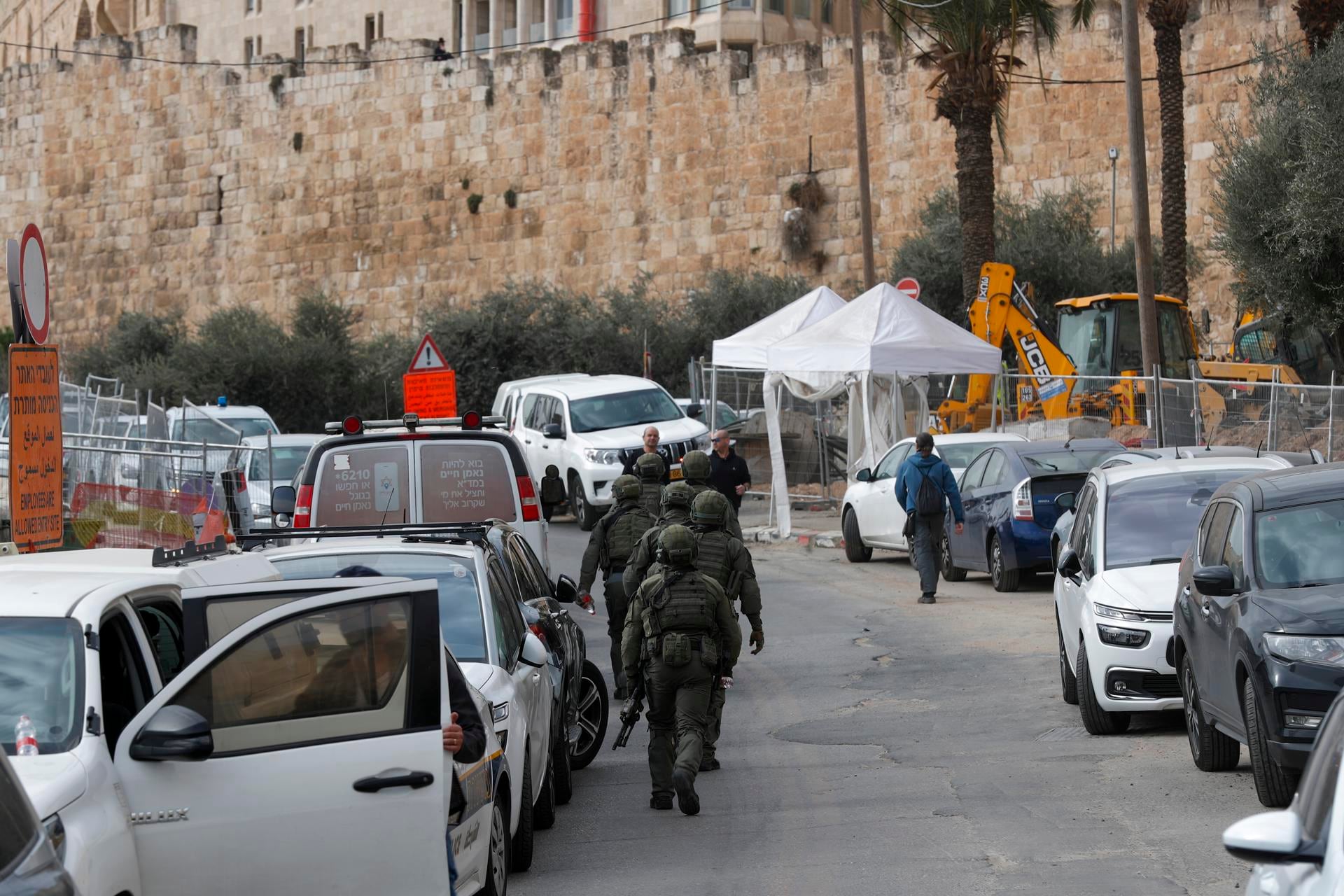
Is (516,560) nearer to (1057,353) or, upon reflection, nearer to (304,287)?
(1057,353)

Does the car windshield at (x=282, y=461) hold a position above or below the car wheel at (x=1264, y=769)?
above

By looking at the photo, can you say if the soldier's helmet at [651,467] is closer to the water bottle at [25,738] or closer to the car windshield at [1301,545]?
the car windshield at [1301,545]

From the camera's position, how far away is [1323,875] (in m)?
3.51

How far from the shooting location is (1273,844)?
11.8 feet

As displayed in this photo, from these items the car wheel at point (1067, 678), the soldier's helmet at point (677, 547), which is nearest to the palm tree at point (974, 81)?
the car wheel at point (1067, 678)

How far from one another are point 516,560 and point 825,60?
113 ft

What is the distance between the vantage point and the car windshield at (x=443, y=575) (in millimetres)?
7238

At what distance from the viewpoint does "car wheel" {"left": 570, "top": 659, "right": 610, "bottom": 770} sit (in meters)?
9.48

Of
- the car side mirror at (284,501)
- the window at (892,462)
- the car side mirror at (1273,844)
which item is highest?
the window at (892,462)

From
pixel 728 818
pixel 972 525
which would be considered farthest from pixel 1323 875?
pixel 972 525

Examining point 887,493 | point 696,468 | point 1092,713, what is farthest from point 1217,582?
point 887,493

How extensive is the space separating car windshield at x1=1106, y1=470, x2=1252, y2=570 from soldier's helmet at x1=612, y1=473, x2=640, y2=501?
2.91 meters

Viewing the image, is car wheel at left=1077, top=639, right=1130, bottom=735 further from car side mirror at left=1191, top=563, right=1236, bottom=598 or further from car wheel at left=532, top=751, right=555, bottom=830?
car wheel at left=532, top=751, right=555, bottom=830

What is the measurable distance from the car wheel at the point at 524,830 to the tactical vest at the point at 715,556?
8.87 ft
